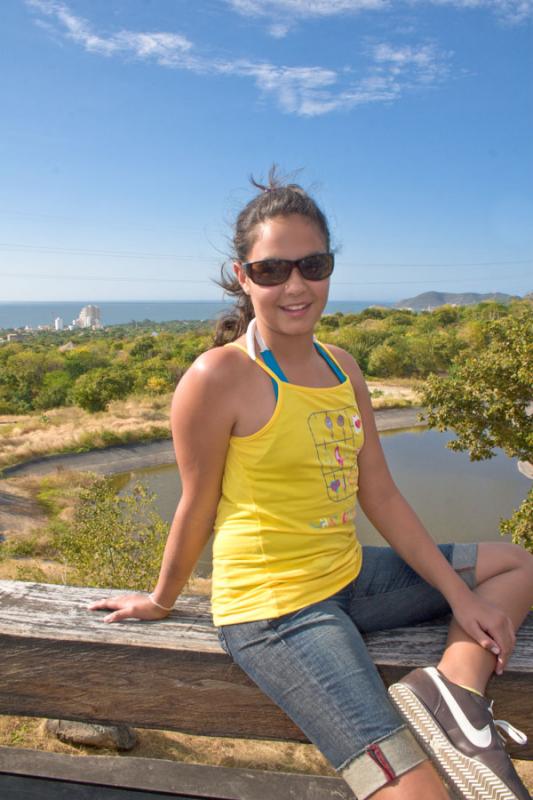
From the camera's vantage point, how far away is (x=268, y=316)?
4.66ft

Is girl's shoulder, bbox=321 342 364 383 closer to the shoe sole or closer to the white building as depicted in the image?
the shoe sole

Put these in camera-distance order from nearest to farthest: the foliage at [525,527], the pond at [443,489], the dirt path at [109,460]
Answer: the foliage at [525,527], the pond at [443,489], the dirt path at [109,460]

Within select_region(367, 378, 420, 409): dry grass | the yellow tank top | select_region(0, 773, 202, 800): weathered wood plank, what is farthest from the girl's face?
select_region(367, 378, 420, 409): dry grass

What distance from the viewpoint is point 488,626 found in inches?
49.4

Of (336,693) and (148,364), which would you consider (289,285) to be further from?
(148,364)

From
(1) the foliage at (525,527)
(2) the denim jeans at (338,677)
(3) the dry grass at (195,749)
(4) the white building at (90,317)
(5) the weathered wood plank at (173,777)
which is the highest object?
(4) the white building at (90,317)

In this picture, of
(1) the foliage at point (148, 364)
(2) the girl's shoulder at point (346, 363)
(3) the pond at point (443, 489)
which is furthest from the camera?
(1) the foliage at point (148, 364)

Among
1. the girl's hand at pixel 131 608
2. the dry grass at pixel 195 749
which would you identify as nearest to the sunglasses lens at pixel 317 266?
the girl's hand at pixel 131 608

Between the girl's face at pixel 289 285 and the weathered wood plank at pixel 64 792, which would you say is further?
the girl's face at pixel 289 285

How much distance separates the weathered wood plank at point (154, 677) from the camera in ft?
4.02

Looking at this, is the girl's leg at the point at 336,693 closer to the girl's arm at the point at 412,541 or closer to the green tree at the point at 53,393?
the girl's arm at the point at 412,541

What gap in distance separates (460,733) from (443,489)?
18.1 m

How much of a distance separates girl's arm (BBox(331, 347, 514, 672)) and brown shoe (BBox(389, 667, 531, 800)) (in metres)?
0.13

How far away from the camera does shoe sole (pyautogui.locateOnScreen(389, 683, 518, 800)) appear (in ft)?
3.37
